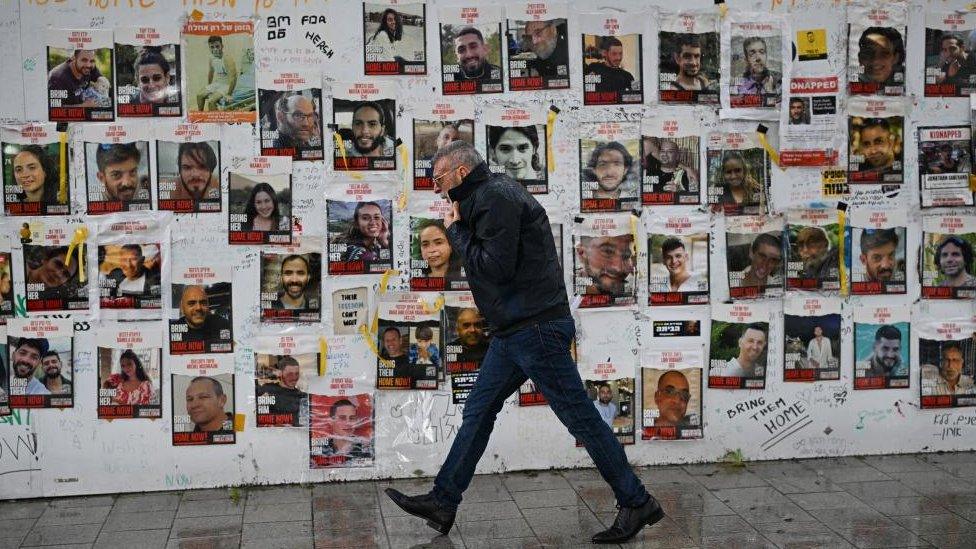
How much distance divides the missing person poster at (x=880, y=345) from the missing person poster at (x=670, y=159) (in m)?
1.29

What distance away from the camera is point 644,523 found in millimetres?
5918

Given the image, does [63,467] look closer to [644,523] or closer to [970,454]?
[644,523]

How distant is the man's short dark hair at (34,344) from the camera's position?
21.7 ft

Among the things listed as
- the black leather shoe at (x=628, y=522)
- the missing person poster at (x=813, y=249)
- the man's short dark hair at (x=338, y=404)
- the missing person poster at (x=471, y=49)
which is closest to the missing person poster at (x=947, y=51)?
the missing person poster at (x=813, y=249)

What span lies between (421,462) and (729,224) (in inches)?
88.8

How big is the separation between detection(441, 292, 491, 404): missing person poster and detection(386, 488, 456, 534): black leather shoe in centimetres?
103

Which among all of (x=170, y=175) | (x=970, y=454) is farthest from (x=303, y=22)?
(x=970, y=454)

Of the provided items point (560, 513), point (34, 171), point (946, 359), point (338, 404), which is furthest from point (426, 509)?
point (946, 359)

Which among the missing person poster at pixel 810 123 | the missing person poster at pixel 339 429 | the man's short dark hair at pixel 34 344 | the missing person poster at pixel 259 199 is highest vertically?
the missing person poster at pixel 810 123

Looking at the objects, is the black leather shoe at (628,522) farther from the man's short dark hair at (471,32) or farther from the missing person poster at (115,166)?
the missing person poster at (115,166)

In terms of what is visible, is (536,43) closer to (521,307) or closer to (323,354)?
(521,307)

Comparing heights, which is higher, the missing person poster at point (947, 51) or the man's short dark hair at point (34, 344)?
the missing person poster at point (947, 51)

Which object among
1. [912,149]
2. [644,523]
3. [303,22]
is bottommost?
[644,523]

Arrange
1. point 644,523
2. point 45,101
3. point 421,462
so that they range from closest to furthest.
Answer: point 644,523, point 45,101, point 421,462
